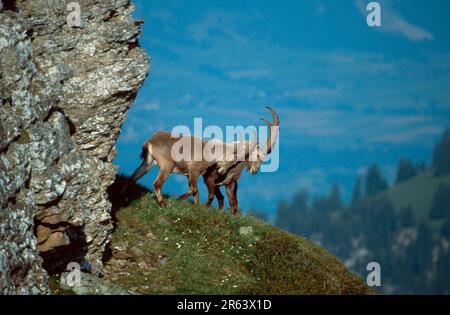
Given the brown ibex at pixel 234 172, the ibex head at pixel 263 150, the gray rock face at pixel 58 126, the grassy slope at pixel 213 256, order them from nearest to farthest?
the gray rock face at pixel 58 126, the grassy slope at pixel 213 256, the brown ibex at pixel 234 172, the ibex head at pixel 263 150

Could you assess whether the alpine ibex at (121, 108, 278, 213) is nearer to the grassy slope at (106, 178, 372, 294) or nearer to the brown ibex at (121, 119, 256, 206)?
the brown ibex at (121, 119, 256, 206)

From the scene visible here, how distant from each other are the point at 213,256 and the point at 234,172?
30.7 ft

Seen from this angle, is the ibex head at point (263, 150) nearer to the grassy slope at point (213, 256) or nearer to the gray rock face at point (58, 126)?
the grassy slope at point (213, 256)

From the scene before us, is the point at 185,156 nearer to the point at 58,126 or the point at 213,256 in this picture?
the point at 213,256

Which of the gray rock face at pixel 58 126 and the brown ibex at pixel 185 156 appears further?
the brown ibex at pixel 185 156

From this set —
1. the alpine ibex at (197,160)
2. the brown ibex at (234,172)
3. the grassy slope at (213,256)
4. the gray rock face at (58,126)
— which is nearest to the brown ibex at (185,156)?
the alpine ibex at (197,160)

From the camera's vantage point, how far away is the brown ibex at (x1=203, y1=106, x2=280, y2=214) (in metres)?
32.8

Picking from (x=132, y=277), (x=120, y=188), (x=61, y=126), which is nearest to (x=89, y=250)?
(x=132, y=277)

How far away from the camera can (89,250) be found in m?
22.4

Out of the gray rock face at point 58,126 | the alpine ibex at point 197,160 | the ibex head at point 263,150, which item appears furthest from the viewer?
the ibex head at point 263,150

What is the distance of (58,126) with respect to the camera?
20750mm

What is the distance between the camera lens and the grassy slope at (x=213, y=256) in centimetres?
2294

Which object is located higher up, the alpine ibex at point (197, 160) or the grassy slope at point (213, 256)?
the alpine ibex at point (197, 160)

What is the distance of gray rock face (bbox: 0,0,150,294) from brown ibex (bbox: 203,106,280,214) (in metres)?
8.89
